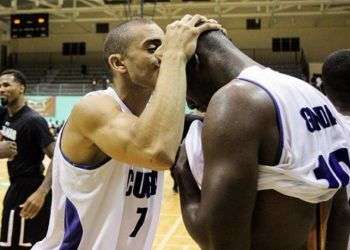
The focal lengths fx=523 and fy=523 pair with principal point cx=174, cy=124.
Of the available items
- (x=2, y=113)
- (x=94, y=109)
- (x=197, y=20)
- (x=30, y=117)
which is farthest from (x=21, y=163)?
(x=197, y=20)

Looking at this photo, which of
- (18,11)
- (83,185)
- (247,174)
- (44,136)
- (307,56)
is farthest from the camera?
(307,56)

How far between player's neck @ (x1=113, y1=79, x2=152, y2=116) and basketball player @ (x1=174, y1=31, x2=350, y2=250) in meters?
0.72

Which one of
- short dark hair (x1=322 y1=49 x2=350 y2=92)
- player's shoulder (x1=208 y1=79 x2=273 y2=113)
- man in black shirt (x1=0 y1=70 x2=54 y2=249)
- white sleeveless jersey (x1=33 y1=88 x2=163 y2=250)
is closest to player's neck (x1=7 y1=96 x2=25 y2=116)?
man in black shirt (x1=0 y1=70 x2=54 y2=249)

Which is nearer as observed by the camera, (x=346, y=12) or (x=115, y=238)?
(x=115, y=238)

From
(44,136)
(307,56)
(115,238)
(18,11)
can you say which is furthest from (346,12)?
(115,238)

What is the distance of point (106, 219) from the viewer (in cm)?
195

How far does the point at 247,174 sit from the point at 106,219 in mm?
892

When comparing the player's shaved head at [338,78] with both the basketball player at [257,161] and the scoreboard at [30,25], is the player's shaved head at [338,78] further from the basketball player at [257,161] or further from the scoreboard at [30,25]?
the scoreboard at [30,25]

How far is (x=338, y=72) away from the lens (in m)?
2.57

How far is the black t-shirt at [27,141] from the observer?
4023 millimetres

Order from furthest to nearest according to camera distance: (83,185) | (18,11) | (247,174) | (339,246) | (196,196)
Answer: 1. (18,11)
2. (83,185)
3. (339,246)
4. (196,196)
5. (247,174)

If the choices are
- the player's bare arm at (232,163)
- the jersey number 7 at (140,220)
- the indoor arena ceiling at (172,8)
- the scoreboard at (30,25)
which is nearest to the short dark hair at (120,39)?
the jersey number 7 at (140,220)

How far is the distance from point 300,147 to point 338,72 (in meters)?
1.47

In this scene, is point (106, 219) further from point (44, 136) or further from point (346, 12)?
point (346, 12)
